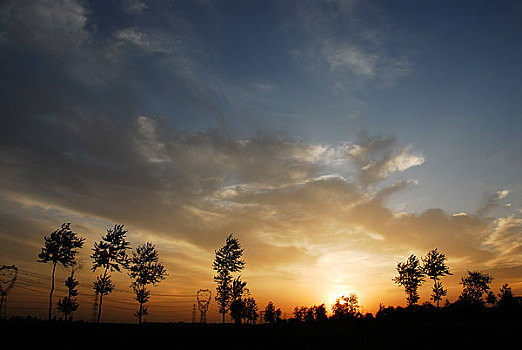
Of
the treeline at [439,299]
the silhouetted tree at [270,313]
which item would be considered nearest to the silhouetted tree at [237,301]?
the treeline at [439,299]

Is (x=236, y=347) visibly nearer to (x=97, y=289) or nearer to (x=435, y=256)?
(x=97, y=289)

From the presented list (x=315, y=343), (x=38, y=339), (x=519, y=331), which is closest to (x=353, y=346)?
(x=315, y=343)

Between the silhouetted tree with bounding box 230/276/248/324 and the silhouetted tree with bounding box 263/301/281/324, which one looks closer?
the silhouetted tree with bounding box 230/276/248/324

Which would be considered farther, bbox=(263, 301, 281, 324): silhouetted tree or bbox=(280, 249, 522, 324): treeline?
bbox=(263, 301, 281, 324): silhouetted tree

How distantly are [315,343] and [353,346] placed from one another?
3.68 m

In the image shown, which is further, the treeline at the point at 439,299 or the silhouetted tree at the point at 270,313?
the silhouetted tree at the point at 270,313

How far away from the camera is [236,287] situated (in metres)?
60.8

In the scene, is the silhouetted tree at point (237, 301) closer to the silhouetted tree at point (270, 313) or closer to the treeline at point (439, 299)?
the treeline at point (439, 299)

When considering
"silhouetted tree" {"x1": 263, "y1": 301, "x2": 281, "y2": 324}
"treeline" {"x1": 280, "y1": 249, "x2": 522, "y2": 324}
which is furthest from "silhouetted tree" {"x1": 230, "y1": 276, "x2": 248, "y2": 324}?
"silhouetted tree" {"x1": 263, "y1": 301, "x2": 281, "y2": 324}

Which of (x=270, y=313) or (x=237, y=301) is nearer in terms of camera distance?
(x=237, y=301)

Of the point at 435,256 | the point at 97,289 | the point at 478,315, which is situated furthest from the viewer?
the point at 435,256

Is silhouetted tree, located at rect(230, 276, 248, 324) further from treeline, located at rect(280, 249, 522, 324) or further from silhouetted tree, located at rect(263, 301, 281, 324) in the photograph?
silhouetted tree, located at rect(263, 301, 281, 324)

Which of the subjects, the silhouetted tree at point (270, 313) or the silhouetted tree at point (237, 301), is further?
the silhouetted tree at point (270, 313)

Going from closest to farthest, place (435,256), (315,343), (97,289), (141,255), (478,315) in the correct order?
1. (315,343)
2. (478,315)
3. (97,289)
4. (141,255)
5. (435,256)
